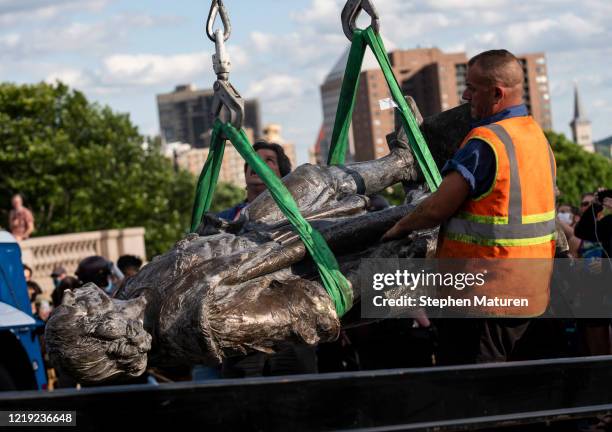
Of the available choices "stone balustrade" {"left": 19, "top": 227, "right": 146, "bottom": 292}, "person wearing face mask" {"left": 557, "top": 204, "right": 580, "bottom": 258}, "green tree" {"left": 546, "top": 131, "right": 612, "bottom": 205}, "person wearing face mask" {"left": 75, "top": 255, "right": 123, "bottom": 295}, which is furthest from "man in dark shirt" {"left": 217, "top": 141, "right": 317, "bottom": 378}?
"green tree" {"left": 546, "top": 131, "right": 612, "bottom": 205}

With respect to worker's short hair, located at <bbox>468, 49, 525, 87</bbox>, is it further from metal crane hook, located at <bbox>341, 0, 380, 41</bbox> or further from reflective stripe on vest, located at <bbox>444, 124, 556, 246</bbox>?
metal crane hook, located at <bbox>341, 0, 380, 41</bbox>

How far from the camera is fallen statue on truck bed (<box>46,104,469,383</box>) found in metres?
4.67

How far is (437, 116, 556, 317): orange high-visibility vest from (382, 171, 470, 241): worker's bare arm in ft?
0.29

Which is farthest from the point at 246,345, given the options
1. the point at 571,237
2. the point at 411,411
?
the point at 571,237

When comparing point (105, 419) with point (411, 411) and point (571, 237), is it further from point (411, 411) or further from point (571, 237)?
point (571, 237)

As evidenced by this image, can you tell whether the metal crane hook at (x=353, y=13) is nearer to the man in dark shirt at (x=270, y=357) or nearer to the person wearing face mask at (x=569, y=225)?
the man in dark shirt at (x=270, y=357)

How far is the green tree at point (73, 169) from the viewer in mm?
43219

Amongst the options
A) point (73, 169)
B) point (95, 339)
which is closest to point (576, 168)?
point (73, 169)

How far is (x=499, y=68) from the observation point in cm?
491

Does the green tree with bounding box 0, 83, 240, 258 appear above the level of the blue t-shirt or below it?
above

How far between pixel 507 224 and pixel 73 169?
133ft

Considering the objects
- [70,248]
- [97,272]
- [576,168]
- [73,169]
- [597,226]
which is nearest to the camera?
[597,226]

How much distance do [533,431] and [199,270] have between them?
1.76 m

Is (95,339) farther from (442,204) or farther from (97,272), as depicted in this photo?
(97,272)
